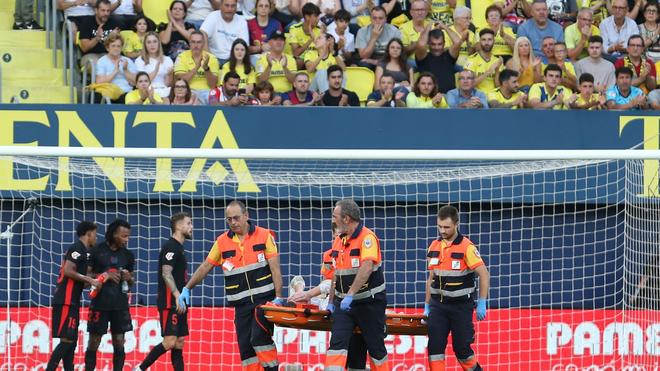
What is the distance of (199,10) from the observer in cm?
1496

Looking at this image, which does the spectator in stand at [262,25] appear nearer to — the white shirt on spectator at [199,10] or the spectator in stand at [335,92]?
the white shirt on spectator at [199,10]

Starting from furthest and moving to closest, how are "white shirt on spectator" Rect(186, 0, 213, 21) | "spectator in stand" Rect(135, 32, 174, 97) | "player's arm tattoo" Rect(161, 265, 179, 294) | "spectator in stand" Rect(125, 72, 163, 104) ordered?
"white shirt on spectator" Rect(186, 0, 213, 21) → "spectator in stand" Rect(135, 32, 174, 97) → "spectator in stand" Rect(125, 72, 163, 104) → "player's arm tattoo" Rect(161, 265, 179, 294)

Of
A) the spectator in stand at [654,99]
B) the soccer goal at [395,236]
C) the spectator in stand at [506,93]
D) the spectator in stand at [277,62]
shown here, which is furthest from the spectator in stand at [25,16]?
the spectator in stand at [654,99]

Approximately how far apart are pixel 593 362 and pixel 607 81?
3289mm

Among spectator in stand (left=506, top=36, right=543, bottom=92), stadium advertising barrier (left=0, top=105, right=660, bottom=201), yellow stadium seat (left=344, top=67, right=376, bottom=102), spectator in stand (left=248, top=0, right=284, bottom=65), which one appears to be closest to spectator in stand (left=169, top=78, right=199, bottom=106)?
stadium advertising barrier (left=0, top=105, right=660, bottom=201)

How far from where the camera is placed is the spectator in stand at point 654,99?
13.8 meters

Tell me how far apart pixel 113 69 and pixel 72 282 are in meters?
3.23

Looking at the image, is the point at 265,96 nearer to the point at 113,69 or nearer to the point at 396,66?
the point at 396,66

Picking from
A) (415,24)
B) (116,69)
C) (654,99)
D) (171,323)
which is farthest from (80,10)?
(654,99)

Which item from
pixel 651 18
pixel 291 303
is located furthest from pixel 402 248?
pixel 651 18

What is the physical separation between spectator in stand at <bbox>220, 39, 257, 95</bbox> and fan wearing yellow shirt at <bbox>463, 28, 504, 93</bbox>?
7.88 feet

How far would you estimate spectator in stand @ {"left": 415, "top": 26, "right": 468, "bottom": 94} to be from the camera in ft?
47.0

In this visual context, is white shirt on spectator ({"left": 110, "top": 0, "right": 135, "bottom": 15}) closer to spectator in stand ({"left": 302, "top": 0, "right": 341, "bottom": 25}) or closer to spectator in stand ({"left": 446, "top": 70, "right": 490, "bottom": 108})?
spectator in stand ({"left": 302, "top": 0, "right": 341, "bottom": 25})

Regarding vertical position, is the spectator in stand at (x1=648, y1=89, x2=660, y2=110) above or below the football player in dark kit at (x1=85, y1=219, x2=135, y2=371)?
above
